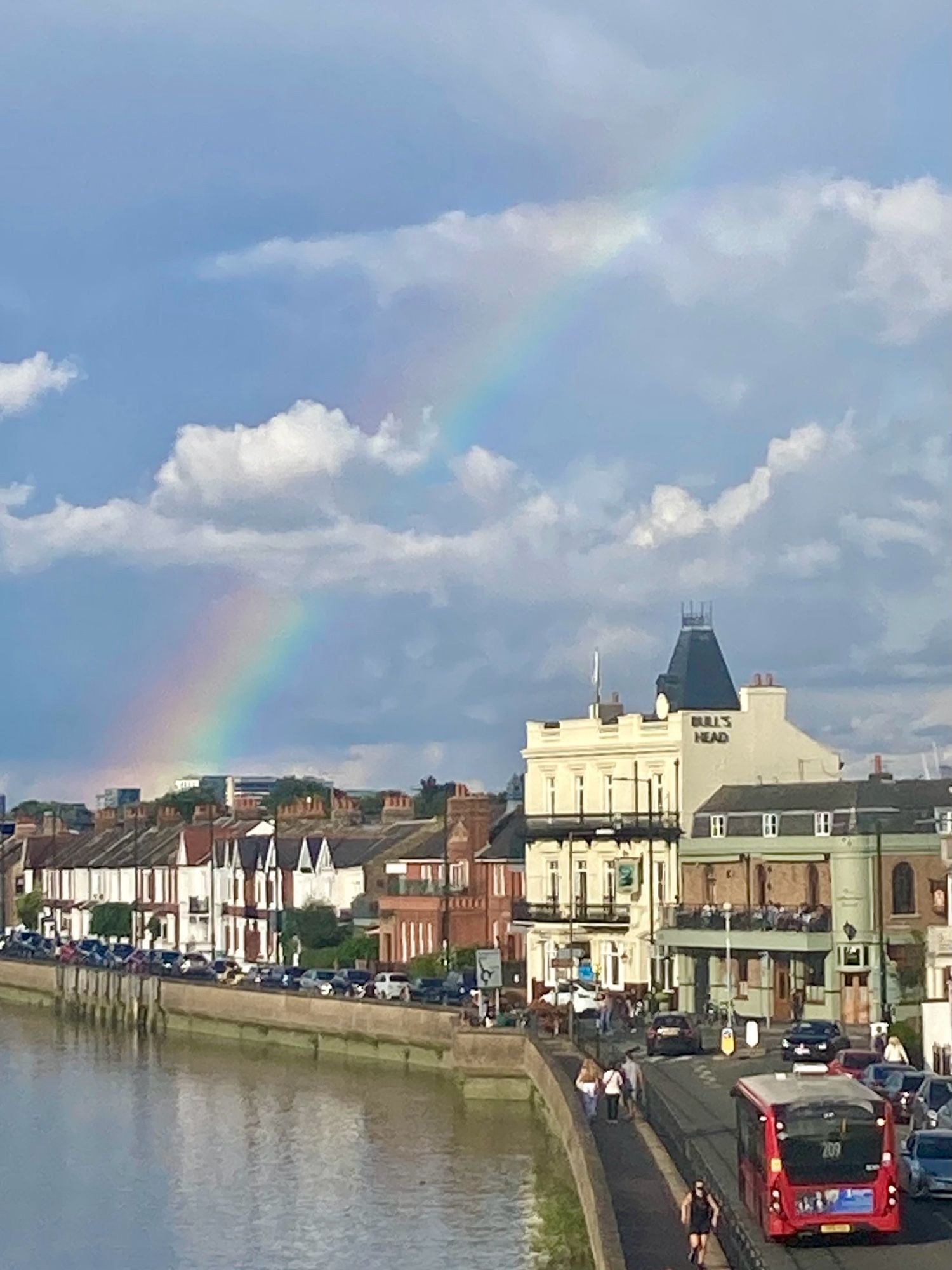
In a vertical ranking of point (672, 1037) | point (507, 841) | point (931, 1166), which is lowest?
point (672, 1037)

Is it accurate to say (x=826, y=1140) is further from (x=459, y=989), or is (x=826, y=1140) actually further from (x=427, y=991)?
(x=427, y=991)

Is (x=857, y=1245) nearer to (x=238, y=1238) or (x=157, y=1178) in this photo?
(x=238, y=1238)

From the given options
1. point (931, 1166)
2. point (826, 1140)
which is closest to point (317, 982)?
point (931, 1166)

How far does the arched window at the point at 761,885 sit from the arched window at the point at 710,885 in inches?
98.6

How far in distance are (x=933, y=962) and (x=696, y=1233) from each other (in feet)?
122

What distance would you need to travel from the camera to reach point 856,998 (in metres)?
83.6

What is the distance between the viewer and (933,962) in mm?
68812

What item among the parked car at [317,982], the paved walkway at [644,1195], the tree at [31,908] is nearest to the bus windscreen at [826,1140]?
the paved walkway at [644,1195]

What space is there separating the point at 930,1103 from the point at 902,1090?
3.24 metres

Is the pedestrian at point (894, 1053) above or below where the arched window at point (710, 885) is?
below

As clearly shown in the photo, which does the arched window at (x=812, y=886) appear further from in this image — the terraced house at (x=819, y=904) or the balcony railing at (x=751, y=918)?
the balcony railing at (x=751, y=918)

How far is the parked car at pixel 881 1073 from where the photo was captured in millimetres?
54594

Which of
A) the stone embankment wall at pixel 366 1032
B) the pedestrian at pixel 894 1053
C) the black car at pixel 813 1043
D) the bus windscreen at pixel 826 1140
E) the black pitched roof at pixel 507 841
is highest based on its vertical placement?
the black pitched roof at pixel 507 841

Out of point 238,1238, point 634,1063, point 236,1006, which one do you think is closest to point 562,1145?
point 634,1063
